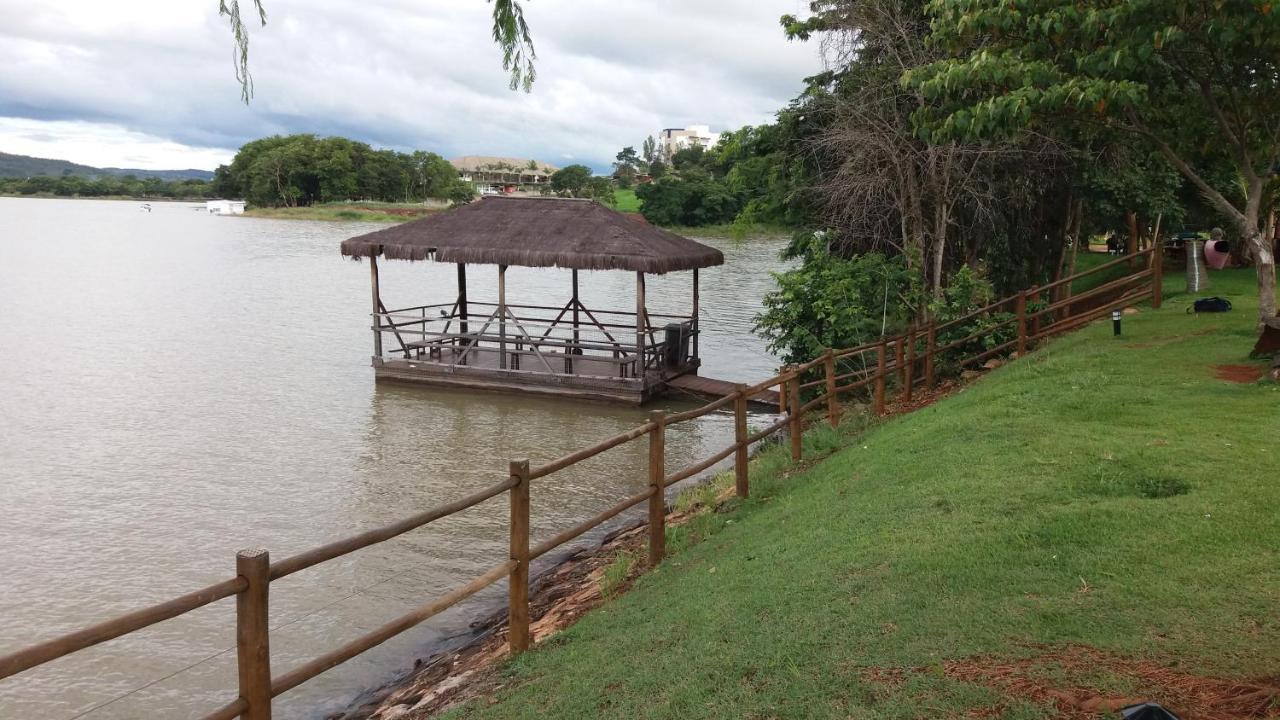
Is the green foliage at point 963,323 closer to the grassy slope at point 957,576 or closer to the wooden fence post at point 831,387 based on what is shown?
the wooden fence post at point 831,387

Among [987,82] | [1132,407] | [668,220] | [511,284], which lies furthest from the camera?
[668,220]

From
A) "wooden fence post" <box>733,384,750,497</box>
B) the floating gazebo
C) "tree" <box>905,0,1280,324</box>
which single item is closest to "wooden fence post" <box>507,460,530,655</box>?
"wooden fence post" <box>733,384,750,497</box>

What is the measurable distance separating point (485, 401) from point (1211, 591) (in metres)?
16.5

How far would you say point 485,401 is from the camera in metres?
20.5

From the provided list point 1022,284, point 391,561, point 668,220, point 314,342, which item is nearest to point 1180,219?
point 1022,284

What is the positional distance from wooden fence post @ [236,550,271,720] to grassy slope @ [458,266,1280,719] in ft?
4.43

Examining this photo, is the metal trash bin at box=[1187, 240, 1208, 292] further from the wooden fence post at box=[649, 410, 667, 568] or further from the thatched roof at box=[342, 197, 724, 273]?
the wooden fence post at box=[649, 410, 667, 568]

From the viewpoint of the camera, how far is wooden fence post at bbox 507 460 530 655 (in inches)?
238

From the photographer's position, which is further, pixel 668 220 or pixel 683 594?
pixel 668 220

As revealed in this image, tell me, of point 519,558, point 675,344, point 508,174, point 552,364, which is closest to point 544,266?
point 552,364

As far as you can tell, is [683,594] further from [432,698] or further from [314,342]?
[314,342]

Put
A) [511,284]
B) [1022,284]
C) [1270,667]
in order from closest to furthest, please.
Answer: [1270,667], [1022,284], [511,284]

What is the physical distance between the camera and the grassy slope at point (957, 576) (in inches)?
187

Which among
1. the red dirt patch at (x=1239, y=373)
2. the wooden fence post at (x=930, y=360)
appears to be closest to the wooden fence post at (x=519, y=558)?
the red dirt patch at (x=1239, y=373)
